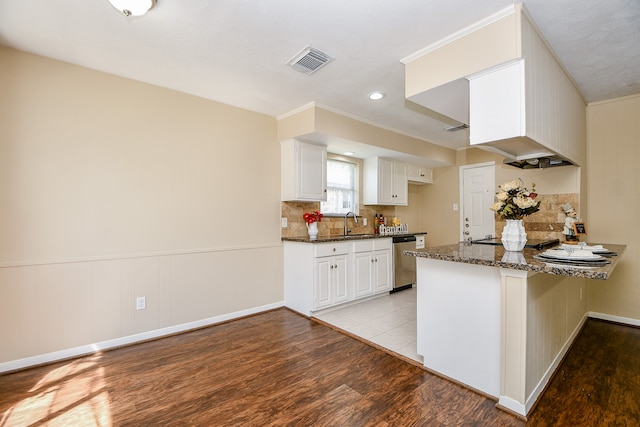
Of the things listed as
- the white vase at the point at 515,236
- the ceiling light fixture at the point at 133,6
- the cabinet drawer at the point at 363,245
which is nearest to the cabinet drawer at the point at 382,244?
the cabinet drawer at the point at 363,245

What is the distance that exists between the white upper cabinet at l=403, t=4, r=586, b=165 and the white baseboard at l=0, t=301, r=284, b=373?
2.98 m

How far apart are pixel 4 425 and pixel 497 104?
3.58m

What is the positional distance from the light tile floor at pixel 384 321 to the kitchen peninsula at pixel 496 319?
40 centimetres

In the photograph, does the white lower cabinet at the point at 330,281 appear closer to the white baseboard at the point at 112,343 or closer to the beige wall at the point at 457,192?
the white baseboard at the point at 112,343

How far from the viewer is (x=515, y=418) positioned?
1750 millimetres

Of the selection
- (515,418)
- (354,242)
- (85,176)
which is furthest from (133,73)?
(515,418)

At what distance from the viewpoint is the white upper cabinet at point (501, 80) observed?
188cm

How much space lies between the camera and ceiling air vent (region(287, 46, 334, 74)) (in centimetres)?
235

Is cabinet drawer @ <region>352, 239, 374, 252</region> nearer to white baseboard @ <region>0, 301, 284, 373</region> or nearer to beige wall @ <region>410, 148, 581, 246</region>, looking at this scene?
white baseboard @ <region>0, 301, 284, 373</region>

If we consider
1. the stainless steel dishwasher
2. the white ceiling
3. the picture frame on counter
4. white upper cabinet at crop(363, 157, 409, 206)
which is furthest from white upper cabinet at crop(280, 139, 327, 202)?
the picture frame on counter

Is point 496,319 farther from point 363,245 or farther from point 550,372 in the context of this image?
point 363,245

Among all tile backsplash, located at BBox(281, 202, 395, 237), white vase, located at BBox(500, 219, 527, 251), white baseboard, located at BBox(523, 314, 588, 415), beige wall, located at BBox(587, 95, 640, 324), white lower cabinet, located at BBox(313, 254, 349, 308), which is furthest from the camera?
tile backsplash, located at BBox(281, 202, 395, 237)

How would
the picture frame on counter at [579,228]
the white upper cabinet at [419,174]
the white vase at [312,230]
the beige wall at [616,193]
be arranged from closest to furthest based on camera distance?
the picture frame on counter at [579,228]
the beige wall at [616,193]
the white vase at [312,230]
the white upper cabinet at [419,174]

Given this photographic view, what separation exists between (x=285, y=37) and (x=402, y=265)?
3586 mm
